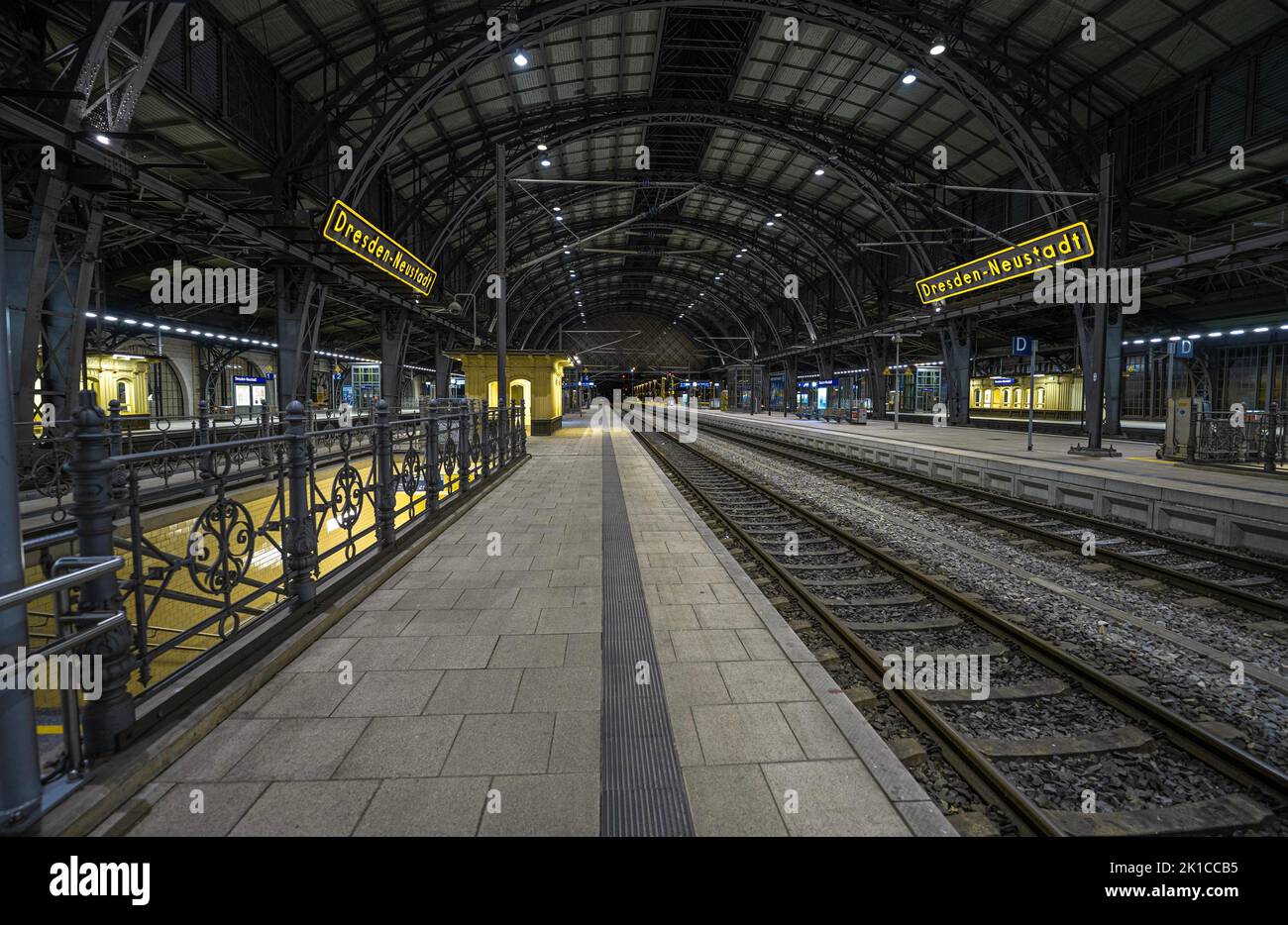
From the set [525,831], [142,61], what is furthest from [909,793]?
[142,61]

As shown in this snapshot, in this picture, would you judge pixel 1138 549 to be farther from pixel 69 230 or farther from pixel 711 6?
pixel 711 6

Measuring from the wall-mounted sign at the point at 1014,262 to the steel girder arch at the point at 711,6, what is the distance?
0.94 metres

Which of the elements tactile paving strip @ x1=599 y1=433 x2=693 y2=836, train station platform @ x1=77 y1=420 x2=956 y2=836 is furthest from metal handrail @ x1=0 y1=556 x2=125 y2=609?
tactile paving strip @ x1=599 y1=433 x2=693 y2=836

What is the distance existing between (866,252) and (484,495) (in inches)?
1352

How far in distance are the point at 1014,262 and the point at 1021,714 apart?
2089 centimetres

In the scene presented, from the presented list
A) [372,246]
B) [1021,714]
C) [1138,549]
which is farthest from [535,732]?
[372,246]

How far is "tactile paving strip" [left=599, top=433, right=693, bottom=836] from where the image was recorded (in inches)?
96.6

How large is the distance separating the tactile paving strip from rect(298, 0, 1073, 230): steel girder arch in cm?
1648

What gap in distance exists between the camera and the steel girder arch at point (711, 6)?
1723 cm

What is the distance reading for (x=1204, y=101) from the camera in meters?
18.2

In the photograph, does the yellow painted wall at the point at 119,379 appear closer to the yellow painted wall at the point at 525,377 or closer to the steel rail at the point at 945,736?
the yellow painted wall at the point at 525,377

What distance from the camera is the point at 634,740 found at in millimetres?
3061
